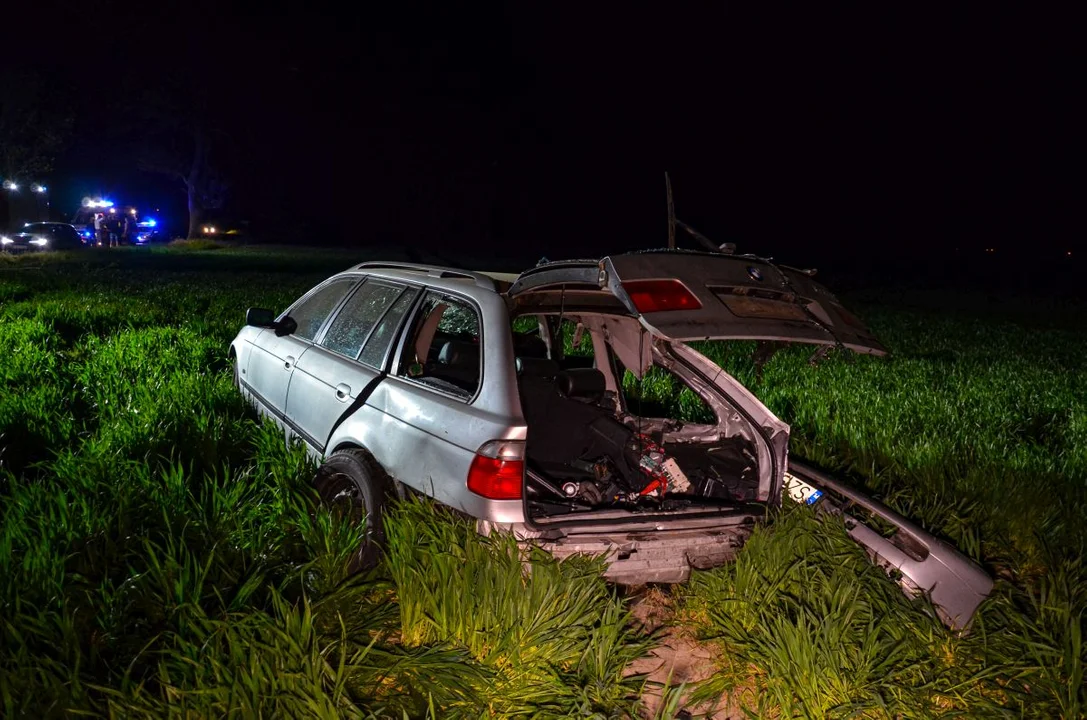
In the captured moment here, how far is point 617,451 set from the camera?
460cm

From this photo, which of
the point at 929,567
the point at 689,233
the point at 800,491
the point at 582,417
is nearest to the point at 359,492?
the point at 582,417

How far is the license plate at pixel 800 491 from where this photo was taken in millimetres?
4496

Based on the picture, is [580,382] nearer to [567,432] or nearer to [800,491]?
[567,432]

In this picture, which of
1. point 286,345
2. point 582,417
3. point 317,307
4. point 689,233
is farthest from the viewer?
point 317,307

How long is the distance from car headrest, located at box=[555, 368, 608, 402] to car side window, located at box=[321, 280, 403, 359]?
3.35ft

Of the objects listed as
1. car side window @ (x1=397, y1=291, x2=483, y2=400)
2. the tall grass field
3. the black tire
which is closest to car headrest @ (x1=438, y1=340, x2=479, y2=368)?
car side window @ (x1=397, y1=291, x2=483, y2=400)

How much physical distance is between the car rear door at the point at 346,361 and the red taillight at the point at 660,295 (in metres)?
1.44

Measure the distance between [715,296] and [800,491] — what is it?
154 cm

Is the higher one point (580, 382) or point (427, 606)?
point (580, 382)

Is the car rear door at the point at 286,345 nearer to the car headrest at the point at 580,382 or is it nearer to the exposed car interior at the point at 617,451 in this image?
the exposed car interior at the point at 617,451

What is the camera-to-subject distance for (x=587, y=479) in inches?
173

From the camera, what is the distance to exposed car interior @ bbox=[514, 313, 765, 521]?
4.27 m

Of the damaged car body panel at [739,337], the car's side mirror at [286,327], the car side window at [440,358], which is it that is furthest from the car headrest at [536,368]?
the car's side mirror at [286,327]

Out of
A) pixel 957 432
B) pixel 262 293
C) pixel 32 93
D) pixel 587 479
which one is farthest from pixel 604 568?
pixel 32 93
